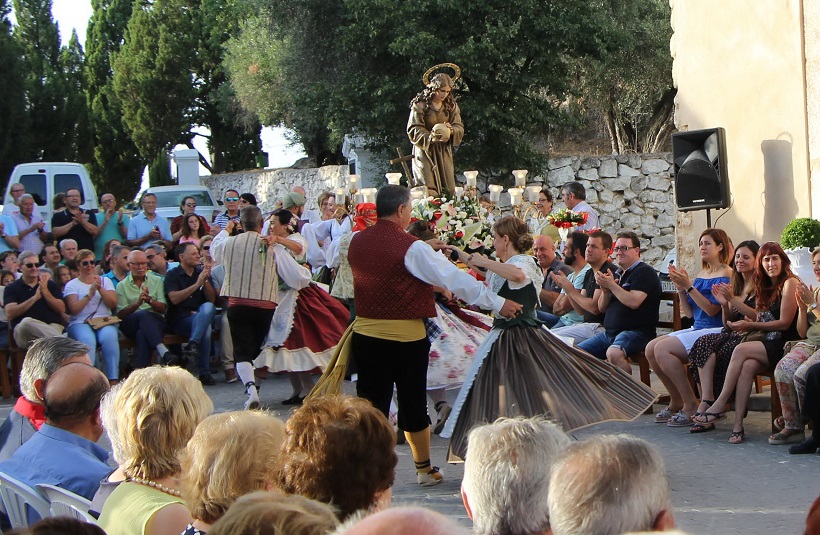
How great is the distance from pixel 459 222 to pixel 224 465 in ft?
19.0

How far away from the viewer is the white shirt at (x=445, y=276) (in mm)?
6246

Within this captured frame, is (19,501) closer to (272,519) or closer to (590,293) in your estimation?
(272,519)

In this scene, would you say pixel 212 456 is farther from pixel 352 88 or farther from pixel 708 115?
pixel 352 88

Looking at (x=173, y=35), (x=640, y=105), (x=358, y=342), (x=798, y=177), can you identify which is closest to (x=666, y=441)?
(x=358, y=342)

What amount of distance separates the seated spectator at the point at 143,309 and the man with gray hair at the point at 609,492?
8734 mm

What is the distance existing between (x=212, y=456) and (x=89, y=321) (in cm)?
792

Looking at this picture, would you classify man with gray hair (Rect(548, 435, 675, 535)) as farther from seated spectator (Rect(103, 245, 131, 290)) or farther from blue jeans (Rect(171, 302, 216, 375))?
seated spectator (Rect(103, 245, 131, 290))

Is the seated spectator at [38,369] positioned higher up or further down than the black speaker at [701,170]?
further down

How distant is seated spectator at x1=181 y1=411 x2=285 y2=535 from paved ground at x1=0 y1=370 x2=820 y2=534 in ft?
7.86

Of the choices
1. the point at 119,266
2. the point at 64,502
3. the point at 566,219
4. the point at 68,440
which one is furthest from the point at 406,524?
the point at 119,266

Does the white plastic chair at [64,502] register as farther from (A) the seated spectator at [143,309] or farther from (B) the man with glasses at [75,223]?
(B) the man with glasses at [75,223]

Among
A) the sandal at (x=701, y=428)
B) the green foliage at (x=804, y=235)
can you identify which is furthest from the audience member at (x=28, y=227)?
the sandal at (x=701, y=428)

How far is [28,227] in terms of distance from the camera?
13.9 metres

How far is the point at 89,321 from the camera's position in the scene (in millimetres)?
10672
